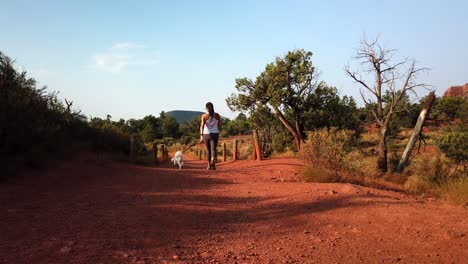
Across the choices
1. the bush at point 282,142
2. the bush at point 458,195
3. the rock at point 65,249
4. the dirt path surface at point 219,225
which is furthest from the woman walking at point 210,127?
the bush at point 282,142

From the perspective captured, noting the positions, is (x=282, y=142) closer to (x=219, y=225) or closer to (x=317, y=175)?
(x=317, y=175)

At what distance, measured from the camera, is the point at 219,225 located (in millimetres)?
5695

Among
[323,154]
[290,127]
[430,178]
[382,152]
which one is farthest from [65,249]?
[290,127]

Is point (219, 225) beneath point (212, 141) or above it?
beneath

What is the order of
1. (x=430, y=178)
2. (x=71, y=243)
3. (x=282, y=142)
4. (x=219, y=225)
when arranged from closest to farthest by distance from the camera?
1. (x=71, y=243)
2. (x=219, y=225)
3. (x=430, y=178)
4. (x=282, y=142)

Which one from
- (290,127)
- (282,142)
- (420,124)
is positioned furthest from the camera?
(282,142)

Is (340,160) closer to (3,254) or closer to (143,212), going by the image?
(143,212)

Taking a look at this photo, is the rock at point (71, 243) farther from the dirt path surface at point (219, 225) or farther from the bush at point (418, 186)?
the bush at point (418, 186)

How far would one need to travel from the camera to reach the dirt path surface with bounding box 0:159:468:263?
4.40 m

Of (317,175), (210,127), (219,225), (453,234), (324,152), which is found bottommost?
(453,234)

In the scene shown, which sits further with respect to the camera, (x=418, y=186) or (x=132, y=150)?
(x=132, y=150)

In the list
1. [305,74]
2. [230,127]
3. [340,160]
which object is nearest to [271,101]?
[305,74]

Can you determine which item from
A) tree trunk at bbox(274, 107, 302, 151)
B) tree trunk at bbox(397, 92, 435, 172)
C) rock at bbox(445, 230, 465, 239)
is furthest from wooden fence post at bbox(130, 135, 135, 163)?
rock at bbox(445, 230, 465, 239)

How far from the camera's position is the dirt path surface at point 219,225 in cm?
440
